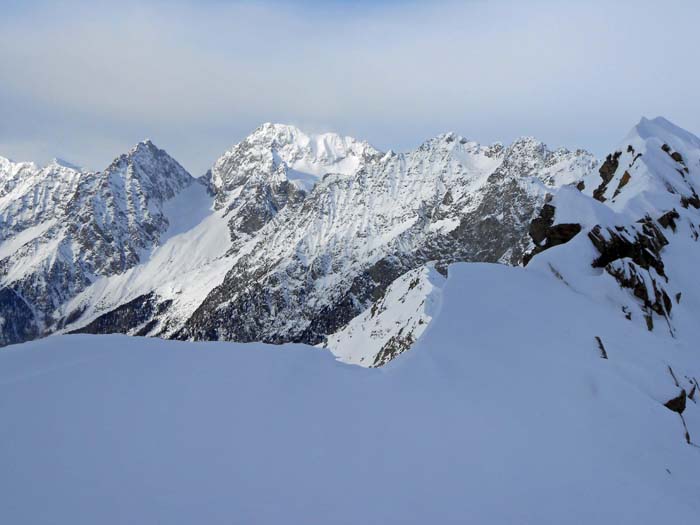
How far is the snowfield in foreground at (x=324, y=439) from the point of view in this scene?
761 cm

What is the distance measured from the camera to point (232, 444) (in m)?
8.76

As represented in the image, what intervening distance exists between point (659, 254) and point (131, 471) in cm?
3272

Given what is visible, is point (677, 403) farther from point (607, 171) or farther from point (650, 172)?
point (607, 171)

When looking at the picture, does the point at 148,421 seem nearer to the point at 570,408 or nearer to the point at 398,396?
the point at 398,396

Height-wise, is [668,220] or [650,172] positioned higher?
[650,172]

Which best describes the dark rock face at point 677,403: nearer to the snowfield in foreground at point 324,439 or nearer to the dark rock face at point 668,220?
the snowfield in foreground at point 324,439

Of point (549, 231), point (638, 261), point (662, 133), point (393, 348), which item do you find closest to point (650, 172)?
point (549, 231)

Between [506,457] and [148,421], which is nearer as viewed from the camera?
[148,421]

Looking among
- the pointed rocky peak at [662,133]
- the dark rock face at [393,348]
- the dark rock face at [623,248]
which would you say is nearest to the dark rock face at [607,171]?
the pointed rocky peak at [662,133]

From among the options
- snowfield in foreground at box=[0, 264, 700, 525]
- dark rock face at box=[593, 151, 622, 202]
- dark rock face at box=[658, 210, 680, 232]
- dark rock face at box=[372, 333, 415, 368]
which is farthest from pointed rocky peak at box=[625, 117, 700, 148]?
snowfield in foreground at box=[0, 264, 700, 525]

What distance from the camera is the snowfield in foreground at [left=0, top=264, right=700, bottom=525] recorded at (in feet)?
25.0

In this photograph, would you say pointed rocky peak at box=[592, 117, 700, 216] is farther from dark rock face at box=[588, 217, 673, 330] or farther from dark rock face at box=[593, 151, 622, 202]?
dark rock face at box=[588, 217, 673, 330]

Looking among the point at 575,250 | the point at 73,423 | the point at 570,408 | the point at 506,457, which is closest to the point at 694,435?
the point at 570,408

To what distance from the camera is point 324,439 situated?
939cm
